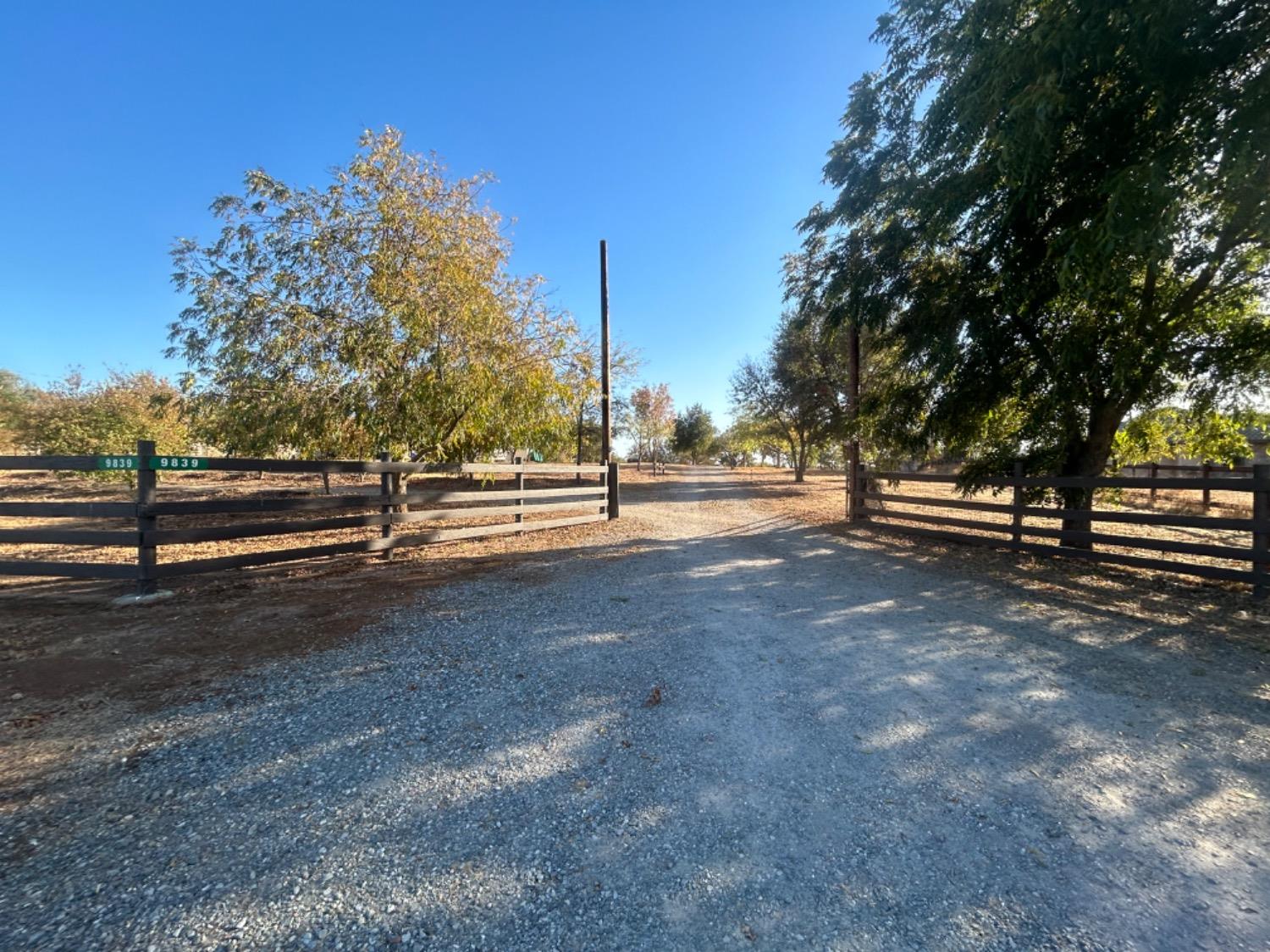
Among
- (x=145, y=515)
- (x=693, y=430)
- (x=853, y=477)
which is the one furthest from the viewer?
(x=693, y=430)

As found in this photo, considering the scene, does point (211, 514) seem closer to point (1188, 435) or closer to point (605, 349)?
point (605, 349)

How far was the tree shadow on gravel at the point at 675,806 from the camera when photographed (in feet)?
5.90

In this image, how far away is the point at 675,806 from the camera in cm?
239

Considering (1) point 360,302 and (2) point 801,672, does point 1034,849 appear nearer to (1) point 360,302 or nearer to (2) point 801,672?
(2) point 801,672

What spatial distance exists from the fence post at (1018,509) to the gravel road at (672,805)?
157 inches

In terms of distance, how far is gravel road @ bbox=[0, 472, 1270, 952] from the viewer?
5.86 ft

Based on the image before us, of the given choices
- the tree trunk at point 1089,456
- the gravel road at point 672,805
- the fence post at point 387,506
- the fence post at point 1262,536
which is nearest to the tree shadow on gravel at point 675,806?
the gravel road at point 672,805

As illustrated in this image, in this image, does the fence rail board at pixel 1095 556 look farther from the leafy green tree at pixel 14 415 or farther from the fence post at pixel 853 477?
the leafy green tree at pixel 14 415

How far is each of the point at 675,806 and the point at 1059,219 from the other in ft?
28.8

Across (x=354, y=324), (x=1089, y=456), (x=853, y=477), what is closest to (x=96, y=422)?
(x=354, y=324)

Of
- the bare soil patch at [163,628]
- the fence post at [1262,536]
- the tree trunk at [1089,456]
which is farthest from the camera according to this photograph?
the tree trunk at [1089,456]

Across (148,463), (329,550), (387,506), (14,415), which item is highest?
(14,415)

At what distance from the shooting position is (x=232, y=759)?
269 centimetres

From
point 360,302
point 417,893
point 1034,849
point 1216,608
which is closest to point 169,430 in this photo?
point 360,302
